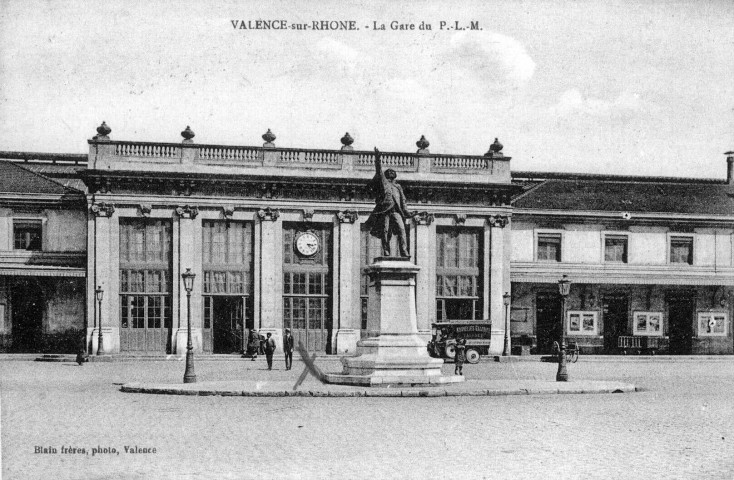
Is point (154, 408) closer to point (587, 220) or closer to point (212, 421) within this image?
point (212, 421)

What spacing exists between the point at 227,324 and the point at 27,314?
7763 millimetres

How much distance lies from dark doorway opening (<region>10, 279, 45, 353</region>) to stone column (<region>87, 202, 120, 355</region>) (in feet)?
9.27

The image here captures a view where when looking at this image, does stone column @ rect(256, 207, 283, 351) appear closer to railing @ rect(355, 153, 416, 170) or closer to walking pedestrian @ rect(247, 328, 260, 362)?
walking pedestrian @ rect(247, 328, 260, 362)

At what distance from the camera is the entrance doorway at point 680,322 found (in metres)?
40.1

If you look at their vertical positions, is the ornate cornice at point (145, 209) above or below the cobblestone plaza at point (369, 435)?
above

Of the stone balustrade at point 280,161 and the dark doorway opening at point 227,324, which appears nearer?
the stone balustrade at point 280,161

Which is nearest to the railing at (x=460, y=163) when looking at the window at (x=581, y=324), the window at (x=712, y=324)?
the window at (x=581, y=324)

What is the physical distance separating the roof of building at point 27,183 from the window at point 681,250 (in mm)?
24549

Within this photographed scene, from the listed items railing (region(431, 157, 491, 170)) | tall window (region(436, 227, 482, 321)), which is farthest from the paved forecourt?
railing (region(431, 157, 491, 170))

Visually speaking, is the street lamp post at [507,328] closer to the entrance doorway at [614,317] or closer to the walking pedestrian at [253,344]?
the entrance doorway at [614,317]

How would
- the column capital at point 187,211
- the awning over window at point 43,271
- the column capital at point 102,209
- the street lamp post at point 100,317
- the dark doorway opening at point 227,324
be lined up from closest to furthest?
the street lamp post at point 100,317 < the column capital at point 102,209 < the awning over window at point 43,271 < the column capital at point 187,211 < the dark doorway opening at point 227,324

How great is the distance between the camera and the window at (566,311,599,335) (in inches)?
1544

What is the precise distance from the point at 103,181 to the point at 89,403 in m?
19.7

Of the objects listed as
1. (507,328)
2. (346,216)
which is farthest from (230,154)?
(507,328)
